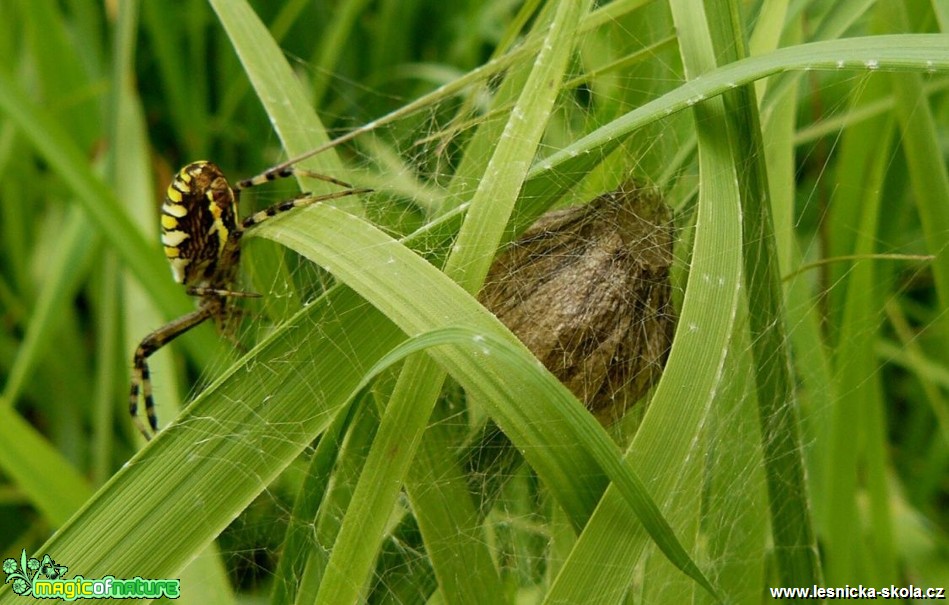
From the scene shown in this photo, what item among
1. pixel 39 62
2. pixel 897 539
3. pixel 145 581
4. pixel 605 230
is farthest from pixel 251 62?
pixel 897 539

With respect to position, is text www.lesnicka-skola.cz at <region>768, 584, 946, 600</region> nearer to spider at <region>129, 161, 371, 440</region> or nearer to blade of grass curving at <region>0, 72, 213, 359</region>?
spider at <region>129, 161, 371, 440</region>

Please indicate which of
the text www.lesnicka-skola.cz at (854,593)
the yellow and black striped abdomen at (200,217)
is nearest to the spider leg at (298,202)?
the yellow and black striped abdomen at (200,217)

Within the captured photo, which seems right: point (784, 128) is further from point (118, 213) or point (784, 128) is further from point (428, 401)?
point (118, 213)

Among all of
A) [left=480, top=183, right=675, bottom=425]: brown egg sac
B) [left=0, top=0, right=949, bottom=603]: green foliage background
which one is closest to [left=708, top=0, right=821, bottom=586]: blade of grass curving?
[left=0, top=0, right=949, bottom=603]: green foliage background

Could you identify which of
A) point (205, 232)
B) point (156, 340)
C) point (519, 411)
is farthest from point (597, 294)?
point (156, 340)

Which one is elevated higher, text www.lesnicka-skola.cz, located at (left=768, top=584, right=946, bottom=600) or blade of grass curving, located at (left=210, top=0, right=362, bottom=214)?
blade of grass curving, located at (left=210, top=0, right=362, bottom=214)

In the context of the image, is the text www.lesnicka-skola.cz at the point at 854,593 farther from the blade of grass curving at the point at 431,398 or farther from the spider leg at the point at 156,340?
the spider leg at the point at 156,340
